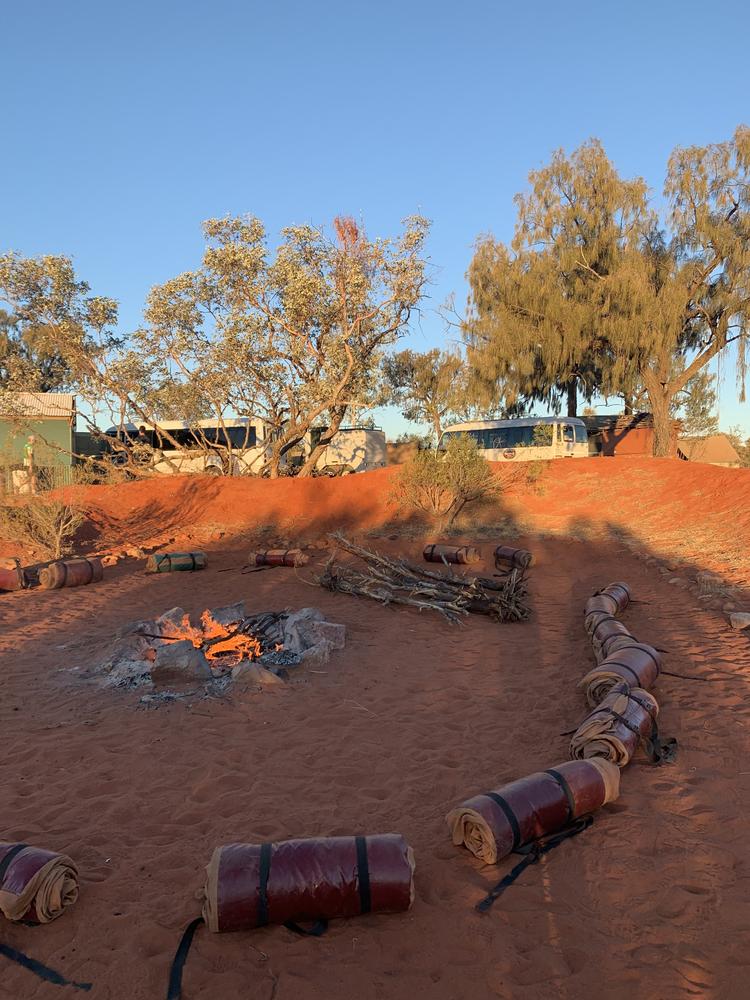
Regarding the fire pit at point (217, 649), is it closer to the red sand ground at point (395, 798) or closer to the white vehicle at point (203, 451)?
the red sand ground at point (395, 798)

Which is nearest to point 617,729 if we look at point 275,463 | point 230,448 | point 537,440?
point 275,463

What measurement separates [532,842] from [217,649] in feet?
13.7

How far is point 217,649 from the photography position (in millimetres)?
6797

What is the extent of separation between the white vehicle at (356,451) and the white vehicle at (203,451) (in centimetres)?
278

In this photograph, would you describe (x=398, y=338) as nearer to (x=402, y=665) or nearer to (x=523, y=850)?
(x=402, y=665)

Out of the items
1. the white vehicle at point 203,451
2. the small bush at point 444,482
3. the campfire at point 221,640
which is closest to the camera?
the campfire at point 221,640

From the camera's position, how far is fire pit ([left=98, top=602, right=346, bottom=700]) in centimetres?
605

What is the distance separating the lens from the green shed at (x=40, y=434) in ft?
44.4

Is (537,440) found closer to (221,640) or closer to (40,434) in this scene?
(40,434)

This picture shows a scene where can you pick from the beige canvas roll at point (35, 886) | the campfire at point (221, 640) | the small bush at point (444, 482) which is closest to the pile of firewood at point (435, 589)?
the campfire at point (221, 640)

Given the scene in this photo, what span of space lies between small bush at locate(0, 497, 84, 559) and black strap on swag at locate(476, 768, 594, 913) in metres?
10.6

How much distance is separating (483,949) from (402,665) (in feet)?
13.0

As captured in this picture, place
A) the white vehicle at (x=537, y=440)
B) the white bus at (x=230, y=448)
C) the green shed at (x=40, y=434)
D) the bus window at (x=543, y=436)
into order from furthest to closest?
the white vehicle at (x=537, y=440) < the bus window at (x=543, y=436) < the white bus at (x=230, y=448) < the green shed at (x=40, y=434)

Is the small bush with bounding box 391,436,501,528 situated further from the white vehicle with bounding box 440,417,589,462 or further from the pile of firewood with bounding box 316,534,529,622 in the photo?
the white vehicle with bounding box 440,417,589,462
